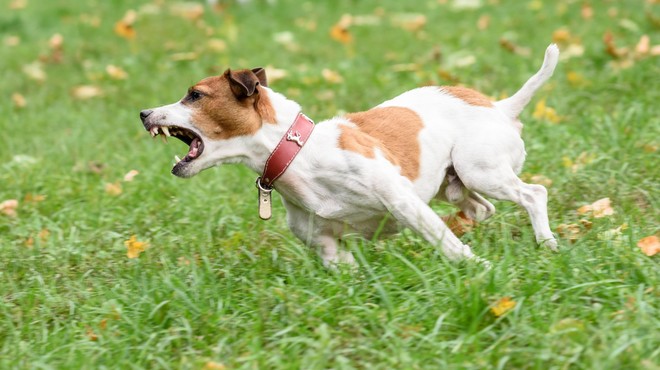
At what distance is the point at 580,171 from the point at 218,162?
2.37 metres

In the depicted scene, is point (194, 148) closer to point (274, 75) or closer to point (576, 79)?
point (274, 75)

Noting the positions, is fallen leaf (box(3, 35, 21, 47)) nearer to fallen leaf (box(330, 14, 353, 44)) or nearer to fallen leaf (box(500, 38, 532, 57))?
fallen leaf (box(330, 14, 353, 44))

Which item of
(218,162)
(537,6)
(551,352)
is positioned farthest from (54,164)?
(537,6)

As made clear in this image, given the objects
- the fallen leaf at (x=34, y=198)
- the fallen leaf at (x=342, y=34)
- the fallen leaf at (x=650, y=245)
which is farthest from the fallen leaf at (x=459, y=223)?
the fallen leaf at (x=342, y=34)

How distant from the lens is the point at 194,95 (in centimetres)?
419

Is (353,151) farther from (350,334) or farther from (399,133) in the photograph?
(350,334)

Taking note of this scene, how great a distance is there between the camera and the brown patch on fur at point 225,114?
13.5ft

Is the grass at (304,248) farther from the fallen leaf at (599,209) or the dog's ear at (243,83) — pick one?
the dog's ear at (243,83)

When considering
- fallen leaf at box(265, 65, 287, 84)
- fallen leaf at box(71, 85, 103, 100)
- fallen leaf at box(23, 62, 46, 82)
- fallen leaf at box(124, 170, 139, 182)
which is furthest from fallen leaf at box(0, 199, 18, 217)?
fallen leaf at box(23, 62, 46, 82)

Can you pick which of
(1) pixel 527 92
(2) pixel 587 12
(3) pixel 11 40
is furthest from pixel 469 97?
(3) pixel 11 40

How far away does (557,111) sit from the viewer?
6809 millimetres

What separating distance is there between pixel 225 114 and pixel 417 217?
0.95 metres

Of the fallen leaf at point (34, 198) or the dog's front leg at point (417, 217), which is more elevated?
the dog's front leg at point (417, 217)

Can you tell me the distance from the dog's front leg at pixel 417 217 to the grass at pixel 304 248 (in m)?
0.10
